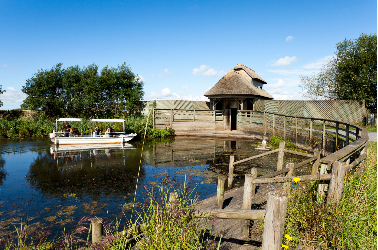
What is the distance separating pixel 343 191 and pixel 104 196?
6.82 meters

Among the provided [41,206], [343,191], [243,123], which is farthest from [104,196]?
[243,123]

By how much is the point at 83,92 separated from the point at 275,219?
28.9 metres

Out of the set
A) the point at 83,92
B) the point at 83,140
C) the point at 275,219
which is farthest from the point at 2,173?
the point at 83,92

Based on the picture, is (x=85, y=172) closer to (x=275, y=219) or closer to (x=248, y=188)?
(x=248, y=188)

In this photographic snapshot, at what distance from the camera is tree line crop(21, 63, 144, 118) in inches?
1065

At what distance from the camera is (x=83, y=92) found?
92.0 ft

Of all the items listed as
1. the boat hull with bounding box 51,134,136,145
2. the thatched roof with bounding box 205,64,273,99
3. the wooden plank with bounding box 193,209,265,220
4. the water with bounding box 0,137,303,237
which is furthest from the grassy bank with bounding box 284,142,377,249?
the thatched roof with bounding box 205,64,273,99

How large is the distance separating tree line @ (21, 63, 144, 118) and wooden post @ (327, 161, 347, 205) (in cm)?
2556

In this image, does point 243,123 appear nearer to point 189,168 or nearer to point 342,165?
point 189,168

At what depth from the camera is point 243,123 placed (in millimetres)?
24438

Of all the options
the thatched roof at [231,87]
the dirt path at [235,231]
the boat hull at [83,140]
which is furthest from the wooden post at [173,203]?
the thatched roof at [231,87]

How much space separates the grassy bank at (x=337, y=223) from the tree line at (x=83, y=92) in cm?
2545

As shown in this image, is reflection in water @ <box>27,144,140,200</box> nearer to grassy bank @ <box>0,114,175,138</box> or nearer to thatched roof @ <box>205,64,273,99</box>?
grassy bank @ <box>0,114,175,138</box>

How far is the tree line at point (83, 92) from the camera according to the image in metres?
27.1
